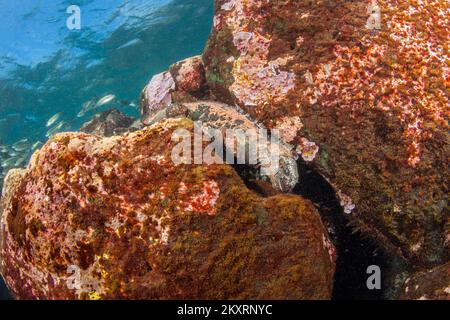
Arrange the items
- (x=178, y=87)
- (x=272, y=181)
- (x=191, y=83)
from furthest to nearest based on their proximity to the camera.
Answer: (x=178, y=87) → (x=191, y=83) → (x=272, y=181)

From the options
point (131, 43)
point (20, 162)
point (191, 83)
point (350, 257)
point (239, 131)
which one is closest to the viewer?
point (350, 257)

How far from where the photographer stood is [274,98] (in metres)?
4.41

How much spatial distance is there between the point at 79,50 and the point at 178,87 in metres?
25.8

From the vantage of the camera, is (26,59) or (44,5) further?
(26,59)

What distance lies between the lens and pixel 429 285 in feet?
10.5

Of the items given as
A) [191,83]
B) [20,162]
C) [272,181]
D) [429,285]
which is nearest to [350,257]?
[429,285]

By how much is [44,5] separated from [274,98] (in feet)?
76.2

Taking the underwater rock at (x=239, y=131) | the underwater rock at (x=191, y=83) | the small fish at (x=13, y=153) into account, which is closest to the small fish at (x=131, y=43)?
the small fish at (x=13, y=153)

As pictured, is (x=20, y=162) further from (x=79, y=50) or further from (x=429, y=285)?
(x=429, y=285)

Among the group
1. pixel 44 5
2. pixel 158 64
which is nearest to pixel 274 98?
pixel 44 5

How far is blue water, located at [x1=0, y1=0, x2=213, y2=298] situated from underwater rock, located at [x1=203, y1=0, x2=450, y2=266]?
17.4m

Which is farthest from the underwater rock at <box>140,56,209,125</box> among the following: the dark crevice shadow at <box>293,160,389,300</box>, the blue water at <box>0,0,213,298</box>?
the blue water at <box>0,0,213,298</box>
